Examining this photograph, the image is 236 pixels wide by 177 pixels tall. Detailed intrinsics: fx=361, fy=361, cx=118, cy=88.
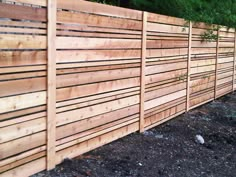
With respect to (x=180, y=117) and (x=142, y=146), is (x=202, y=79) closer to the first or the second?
(x=180, y=117)

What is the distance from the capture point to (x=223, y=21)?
8086mm

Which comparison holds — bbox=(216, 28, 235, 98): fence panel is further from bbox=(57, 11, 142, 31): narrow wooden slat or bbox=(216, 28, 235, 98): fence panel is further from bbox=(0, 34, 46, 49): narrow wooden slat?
bbox=(0, 34, 46, 49): narrow wooden slat

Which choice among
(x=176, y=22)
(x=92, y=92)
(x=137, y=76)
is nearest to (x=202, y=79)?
(x=176, y=22)

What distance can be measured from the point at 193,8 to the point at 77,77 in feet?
13.0

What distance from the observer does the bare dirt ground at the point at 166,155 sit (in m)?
3.79

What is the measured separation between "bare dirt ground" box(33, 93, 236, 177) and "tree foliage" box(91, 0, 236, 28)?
2.09m

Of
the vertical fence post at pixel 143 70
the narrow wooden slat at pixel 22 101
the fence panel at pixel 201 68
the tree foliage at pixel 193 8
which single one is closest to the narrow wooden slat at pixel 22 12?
the narrow wooden slat at pixel 22 101

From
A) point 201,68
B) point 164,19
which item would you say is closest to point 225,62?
point 201,68

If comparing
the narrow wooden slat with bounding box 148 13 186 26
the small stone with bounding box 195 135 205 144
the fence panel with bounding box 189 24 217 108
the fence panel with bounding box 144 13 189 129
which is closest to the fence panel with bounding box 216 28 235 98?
the fence panel with bounding box 189 24 217 108

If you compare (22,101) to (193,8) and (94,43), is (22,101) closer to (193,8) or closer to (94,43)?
(94,43)

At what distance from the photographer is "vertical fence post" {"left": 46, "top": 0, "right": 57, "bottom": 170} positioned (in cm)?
334

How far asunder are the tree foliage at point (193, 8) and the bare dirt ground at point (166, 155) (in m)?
2.09

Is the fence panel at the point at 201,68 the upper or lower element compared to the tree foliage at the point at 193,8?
lower

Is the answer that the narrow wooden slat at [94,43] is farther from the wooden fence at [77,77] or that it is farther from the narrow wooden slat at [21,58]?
the narrow wooden slat at [21,58]
